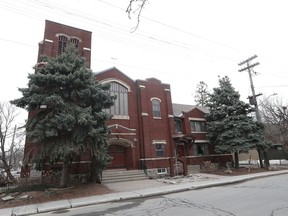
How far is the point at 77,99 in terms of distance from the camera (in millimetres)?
14859

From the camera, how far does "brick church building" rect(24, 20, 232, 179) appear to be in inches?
815

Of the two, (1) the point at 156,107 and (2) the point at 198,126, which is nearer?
(1) the point at 156,107

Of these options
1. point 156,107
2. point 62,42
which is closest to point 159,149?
point 156,107

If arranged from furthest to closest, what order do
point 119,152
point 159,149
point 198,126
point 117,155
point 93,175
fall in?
point 198,126
point 159,149
point 119,152
point 117,155
point 93,175

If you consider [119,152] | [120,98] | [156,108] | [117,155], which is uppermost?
[120,98]

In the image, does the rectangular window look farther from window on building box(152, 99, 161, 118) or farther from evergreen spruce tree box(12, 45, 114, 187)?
evergreen spruce tree box(12, 45, 114, 187)

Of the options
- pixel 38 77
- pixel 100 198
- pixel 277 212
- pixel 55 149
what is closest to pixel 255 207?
pixel 277 212

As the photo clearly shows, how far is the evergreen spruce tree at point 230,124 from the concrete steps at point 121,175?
954cm

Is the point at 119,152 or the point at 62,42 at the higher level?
the point at 62,42

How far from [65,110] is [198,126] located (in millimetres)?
17691

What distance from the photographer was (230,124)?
2386 centimetres

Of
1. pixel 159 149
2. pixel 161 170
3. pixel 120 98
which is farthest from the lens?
pixel 159 149

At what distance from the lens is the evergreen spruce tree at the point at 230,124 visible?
2309cm

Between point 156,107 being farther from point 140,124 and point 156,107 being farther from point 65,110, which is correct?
point 65,110
